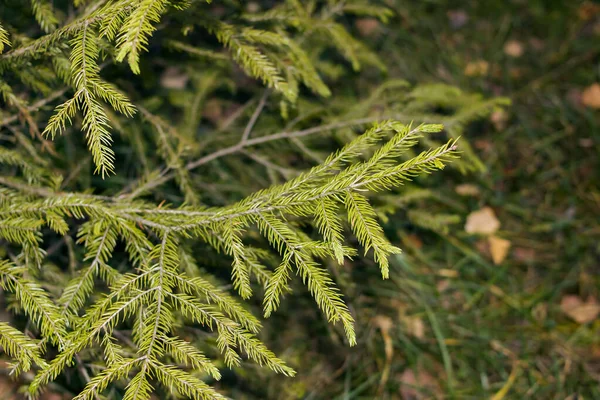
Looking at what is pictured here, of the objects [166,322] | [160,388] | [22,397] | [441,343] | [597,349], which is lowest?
[597,349]

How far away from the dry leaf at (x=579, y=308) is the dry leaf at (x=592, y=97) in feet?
3.75

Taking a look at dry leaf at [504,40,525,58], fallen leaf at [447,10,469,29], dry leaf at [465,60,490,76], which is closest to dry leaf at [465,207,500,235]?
dry leaf at [465,60,490,76]

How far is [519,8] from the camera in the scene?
133 inches

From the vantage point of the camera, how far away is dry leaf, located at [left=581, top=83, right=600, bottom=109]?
309 cm

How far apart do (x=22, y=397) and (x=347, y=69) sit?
2.20m

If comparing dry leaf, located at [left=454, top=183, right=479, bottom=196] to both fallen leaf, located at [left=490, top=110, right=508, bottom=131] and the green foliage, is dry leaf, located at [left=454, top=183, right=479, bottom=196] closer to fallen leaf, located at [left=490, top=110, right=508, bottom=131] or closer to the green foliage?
fallen leaf, located at [left=490, top=110, right=508, bottom=131]

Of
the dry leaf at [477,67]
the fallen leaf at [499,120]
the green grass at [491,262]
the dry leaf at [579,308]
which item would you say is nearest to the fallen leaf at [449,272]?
the green grass at [491,262]

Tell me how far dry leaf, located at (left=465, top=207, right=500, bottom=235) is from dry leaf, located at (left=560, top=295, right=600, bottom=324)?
49cm

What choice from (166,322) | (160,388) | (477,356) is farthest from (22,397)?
(477,356)

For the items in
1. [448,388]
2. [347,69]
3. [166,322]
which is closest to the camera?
[166,322]

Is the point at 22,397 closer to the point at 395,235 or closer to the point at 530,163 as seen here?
the point at 395,235

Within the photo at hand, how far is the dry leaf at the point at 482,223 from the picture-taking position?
9.21 ft

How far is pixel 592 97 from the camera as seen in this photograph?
3.10 meters

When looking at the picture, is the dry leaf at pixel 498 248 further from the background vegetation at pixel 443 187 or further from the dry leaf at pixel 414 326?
the dry leaf at pixel 414 326
